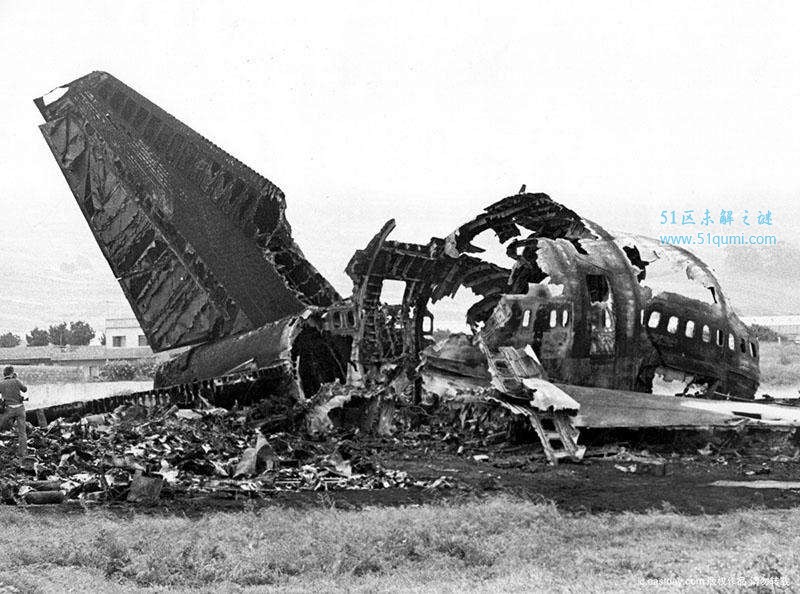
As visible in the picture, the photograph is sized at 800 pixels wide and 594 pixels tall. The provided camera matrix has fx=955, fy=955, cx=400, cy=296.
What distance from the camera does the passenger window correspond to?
16.9 metres

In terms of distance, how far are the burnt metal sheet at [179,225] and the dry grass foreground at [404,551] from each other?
13.5m

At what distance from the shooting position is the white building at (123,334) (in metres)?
63.2

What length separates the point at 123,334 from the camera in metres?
63.8

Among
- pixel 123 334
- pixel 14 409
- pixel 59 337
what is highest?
pixel 14 409

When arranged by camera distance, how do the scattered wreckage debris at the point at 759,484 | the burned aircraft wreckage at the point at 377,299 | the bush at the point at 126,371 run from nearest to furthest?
the scattered wreckage debris at the point at 759,484 < the burned aircraft wreckage at the point at 377,299 < the bush at the point at 126,371

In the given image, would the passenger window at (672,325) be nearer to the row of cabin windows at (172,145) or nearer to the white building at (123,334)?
the row of cabin windows at (172,145)

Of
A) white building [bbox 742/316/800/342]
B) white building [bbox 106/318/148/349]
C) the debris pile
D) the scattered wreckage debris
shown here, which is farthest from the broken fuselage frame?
white building [bbox 742/316/800/342]


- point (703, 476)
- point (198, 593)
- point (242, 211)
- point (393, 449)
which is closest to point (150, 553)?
point (198, 593)

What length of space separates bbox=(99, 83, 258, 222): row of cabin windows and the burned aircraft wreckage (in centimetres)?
4

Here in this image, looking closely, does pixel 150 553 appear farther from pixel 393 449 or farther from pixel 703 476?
pixel 393 449

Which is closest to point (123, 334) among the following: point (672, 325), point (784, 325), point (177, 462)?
point (784, 325)

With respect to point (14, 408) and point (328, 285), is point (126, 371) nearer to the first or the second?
point (328, 285)

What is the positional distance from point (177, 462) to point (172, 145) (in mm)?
13662

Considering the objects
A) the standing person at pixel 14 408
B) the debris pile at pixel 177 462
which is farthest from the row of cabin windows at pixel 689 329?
the standing person at pixel 14 408
